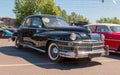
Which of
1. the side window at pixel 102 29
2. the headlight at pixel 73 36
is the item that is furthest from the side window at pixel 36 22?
the side window at pixel 102 29

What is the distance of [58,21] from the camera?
1184 cm

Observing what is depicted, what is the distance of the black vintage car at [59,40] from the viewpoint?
30.9 ft

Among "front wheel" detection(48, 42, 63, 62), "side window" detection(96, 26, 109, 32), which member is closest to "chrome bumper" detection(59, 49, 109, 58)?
"front wheel" detection(48, 42, 63, 62)

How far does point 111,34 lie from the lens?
1284 cm

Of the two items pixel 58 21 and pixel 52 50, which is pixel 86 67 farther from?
pixel 58 21

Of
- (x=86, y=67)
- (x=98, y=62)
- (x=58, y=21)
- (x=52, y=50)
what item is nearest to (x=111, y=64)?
(x=98, y=62)

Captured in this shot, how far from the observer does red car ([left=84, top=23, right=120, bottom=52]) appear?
12.5m

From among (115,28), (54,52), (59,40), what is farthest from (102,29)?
(59,40)

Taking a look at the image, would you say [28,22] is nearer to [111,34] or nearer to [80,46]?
[111,34]

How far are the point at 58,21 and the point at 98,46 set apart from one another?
252 cm

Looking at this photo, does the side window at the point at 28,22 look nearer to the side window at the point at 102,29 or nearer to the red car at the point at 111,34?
the red car at the point at 111,34

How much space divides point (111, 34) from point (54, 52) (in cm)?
382

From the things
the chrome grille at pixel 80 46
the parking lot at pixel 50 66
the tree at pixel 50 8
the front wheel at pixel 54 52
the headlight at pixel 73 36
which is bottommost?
the parking lot at pixel 50 66

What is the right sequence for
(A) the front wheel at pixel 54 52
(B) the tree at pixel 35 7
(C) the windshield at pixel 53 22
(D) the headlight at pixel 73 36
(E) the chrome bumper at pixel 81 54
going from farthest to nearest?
(B) the tree at pixel 35 7 < (C) the windshield at pixel 53 22 < (A) the front wheel at pixel 54 52 < (D) the headlight at pixel 73 36 < (E) the chrome bumper at pixel 81 54
